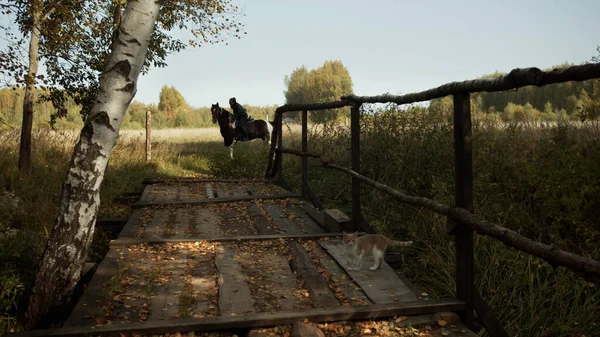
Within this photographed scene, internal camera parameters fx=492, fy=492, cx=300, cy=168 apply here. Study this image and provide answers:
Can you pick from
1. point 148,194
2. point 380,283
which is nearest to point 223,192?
point 148,194

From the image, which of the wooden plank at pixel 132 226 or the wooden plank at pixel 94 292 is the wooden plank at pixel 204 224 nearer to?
the wooden plank at pixel 132 226

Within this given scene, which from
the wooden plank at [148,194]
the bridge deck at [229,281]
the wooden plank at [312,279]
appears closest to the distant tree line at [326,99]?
the wooden plank at [148,194]

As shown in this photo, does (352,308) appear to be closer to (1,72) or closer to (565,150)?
(565,150)

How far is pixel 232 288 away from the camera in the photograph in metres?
3.40

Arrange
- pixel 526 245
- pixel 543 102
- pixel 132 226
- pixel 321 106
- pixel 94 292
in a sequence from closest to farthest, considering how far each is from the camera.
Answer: pixel 526 245, pixel 94 292, pixel 132 226, pixel 321 106, pixel 543 102

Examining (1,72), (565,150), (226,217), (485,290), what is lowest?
(485,290)

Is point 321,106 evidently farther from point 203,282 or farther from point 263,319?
point 263,319

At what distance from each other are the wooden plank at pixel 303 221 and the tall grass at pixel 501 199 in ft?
2.88

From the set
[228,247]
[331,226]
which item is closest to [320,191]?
[331,226]

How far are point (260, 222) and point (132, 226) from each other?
140 centimetres

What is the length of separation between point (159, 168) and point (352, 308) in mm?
11227

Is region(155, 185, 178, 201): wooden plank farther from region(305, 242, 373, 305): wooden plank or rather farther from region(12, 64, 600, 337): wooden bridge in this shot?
region(305, 242, 373, 305): wooden plank

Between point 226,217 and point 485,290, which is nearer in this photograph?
point 485,290

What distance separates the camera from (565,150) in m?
5.97
